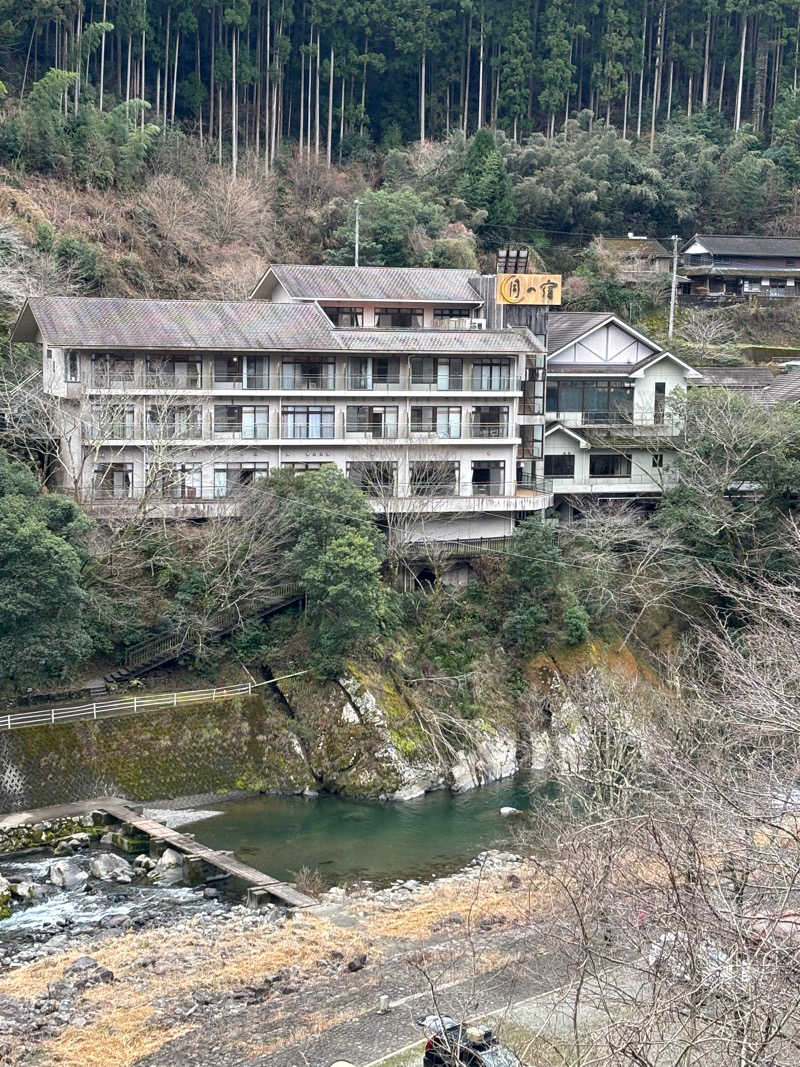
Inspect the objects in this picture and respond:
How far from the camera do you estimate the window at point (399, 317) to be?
132 feet

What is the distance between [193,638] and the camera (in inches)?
1170

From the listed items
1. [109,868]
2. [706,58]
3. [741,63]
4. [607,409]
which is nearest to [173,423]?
[109,868]

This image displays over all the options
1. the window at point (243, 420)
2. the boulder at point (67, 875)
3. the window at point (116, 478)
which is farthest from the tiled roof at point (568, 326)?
the boulder at point (67, 875)

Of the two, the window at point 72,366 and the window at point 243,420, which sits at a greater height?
the window at point 72,366

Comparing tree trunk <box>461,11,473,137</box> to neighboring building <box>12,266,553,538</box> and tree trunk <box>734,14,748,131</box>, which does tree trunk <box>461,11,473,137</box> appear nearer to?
tree trunk <box>734,14,748,131</box>

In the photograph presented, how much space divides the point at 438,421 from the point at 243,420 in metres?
5.40

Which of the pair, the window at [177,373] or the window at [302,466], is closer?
the window at [177,373]

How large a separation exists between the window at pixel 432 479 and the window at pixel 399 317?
6.85 m

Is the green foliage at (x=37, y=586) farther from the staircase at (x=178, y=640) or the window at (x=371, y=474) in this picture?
the window at (x=371, y=474)

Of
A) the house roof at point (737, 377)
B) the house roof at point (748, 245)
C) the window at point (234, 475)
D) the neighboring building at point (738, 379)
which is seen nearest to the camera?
the window at point (234, 475)

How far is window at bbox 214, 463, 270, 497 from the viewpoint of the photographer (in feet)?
109

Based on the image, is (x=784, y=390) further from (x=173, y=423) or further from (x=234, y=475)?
(x=173, y=423)

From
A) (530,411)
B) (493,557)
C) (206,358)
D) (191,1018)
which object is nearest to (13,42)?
(206,358)

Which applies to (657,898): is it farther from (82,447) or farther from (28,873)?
(82,447)
